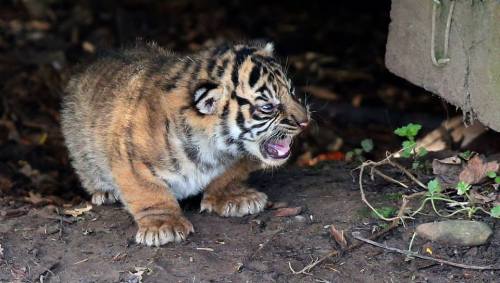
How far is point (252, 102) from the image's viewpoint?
4914 millimetres

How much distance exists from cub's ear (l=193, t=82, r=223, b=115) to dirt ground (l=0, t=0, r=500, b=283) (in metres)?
0.75

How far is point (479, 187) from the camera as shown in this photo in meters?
5.25

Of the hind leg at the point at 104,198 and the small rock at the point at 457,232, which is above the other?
the small rock at the point at 457,232

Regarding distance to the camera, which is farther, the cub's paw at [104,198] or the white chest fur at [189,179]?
the cub's paw at [104,198]

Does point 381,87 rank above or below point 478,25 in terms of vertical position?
below

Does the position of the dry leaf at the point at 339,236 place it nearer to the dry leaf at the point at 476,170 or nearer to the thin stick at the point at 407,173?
the thin stick at the point at 407,173

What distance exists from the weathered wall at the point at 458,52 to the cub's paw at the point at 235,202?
4.45ft

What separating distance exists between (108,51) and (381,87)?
12.3 feet

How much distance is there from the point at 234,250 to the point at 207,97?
2.87 ft

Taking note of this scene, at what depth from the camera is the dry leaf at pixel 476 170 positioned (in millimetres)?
5215

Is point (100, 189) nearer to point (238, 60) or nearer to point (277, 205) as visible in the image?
point (277, 205)

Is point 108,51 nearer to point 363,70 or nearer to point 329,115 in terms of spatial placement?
point 329,115

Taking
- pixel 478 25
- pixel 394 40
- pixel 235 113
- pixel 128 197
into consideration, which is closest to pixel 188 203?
pixel 128 197

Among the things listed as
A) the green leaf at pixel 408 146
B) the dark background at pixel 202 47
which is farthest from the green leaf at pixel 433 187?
the dark background at pixel 202 47
